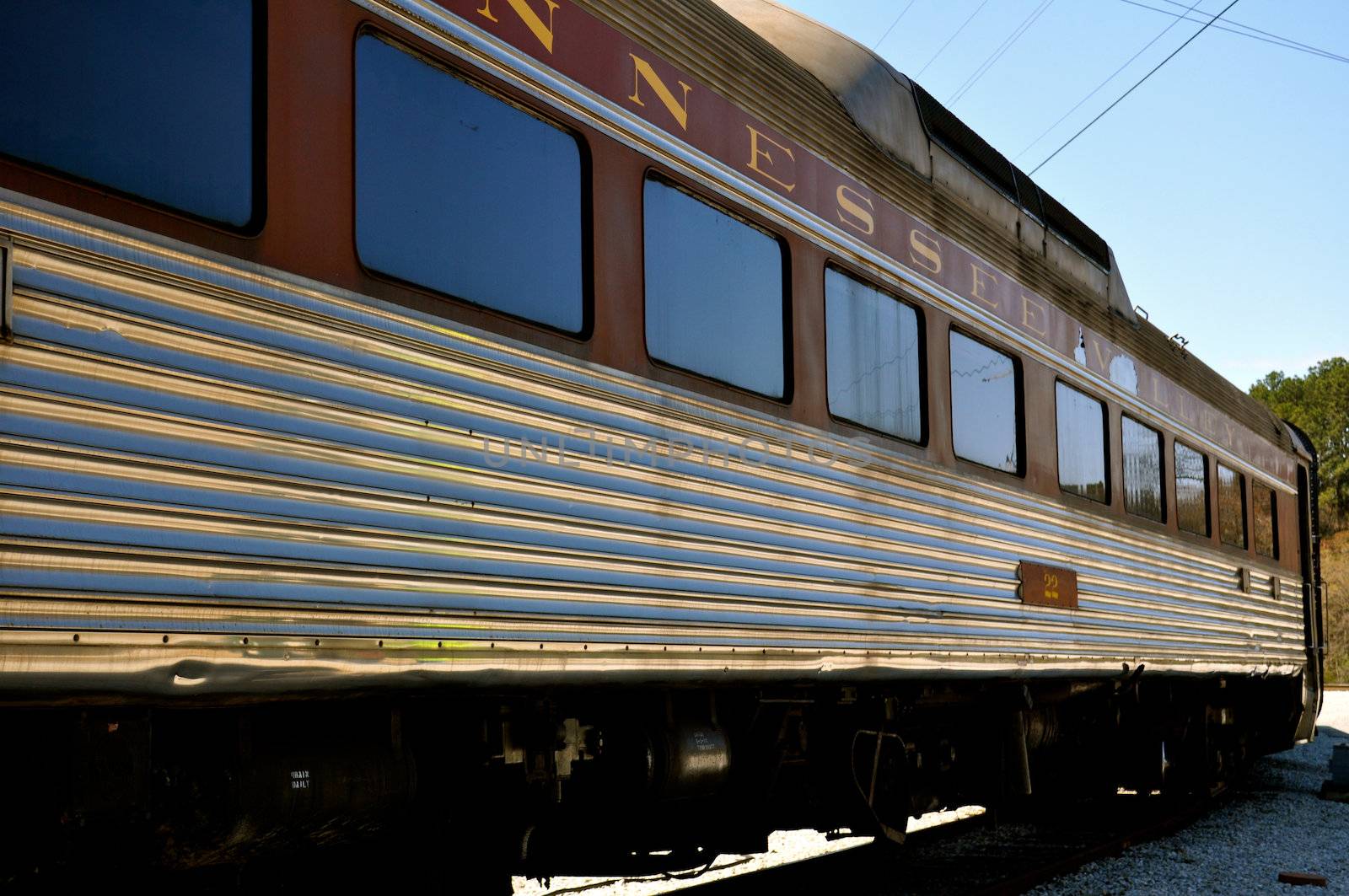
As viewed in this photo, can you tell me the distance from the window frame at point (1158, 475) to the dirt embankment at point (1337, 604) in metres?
31.6

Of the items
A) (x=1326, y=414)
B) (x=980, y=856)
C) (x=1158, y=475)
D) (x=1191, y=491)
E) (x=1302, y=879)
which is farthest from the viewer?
(x=1326, y=414)

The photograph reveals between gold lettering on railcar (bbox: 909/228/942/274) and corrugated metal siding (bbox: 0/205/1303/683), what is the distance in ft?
3.62

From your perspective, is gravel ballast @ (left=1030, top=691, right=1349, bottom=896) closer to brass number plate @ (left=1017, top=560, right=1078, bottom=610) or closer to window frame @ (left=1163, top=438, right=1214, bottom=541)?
brass number plate @ (left=1017, top=560, right=1078, bottom=610)

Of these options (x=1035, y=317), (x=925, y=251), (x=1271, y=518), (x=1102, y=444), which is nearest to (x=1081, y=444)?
(x=1102, y=444)

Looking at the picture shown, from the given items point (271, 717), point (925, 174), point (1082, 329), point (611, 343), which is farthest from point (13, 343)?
point (1082, 329)

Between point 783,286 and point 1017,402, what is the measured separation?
2.36 m

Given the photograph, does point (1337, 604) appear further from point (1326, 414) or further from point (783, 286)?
point (783, 286)

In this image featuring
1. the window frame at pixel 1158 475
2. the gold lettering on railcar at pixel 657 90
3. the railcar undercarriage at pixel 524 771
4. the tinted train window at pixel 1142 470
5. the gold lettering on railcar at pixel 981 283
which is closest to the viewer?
the railcar undercarriage at pixel 524 771

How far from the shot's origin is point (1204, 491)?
33.1ft

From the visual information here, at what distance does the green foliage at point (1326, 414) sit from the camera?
6631 cm

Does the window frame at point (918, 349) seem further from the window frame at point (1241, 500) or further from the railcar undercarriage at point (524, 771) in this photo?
the window frame at point (1241, 500)

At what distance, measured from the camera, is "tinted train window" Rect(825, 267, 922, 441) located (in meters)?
5.45

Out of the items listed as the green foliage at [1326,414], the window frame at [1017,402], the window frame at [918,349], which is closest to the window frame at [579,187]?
the window frame at [918,349]

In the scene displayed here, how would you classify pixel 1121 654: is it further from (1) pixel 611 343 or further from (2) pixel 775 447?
(1) pixel 611 343
